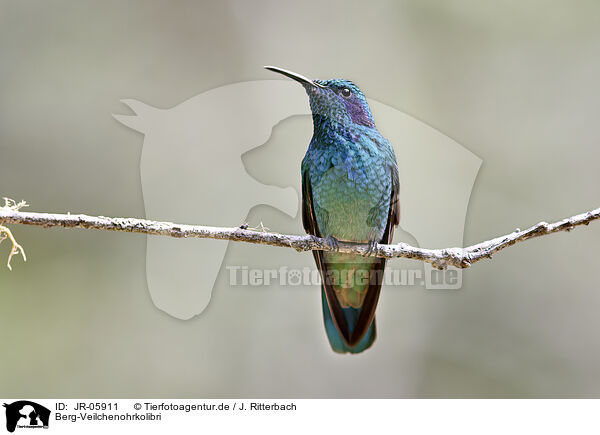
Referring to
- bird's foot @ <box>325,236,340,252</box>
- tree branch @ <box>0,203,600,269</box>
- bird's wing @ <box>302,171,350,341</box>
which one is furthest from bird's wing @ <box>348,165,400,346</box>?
tree branch @ <box>0,203,600,269</box>

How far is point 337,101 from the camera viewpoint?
4.18m

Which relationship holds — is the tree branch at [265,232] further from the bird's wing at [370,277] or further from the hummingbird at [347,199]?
the bird's wing at [370,277]

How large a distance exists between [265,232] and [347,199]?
1.04 metres

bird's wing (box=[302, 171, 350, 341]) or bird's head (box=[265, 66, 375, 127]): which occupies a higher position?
bird's head (box=[265, 66, 375, 127])

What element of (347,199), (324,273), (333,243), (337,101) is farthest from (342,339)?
(337,101)

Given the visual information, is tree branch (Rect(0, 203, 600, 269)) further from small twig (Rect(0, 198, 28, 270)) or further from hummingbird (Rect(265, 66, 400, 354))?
hummingbird (Rect(265, 66, 400, 354))

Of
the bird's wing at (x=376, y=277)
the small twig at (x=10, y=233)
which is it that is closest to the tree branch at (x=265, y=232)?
the small twig at (x=10, y=233)

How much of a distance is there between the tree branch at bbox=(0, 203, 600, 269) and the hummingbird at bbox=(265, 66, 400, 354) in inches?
16.5

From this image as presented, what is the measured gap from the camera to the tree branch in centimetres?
266

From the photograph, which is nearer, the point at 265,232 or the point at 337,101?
the point at 265,232

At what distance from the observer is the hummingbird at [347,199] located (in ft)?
12.9
